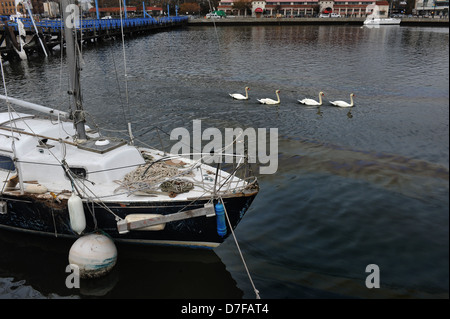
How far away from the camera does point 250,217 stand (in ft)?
46.7

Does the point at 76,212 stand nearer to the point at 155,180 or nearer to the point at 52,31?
the point at 155,180

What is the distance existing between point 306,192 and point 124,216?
813 centimetres

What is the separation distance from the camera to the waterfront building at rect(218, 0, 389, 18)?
12381cm

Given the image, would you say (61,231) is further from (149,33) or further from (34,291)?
(149,33)

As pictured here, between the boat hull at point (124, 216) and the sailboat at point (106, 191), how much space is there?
1.2 inches

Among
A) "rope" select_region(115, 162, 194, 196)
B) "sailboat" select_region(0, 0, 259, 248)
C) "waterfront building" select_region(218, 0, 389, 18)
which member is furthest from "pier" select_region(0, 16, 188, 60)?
"waterfront building" select_region(218, 0, 389, 18)

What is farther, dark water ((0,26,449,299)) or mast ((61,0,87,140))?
mast ((61,0,87,140))

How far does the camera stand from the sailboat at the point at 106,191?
35.8 feet

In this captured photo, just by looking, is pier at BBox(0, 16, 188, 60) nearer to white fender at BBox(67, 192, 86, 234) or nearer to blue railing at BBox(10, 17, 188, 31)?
blue railing at BBox(10, 17, 188, 31)

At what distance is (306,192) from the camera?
15.9 m

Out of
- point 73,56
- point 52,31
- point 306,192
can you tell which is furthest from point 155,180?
point 52,31

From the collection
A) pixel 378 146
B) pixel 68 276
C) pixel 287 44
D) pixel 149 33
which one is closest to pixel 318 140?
pixel 378 146

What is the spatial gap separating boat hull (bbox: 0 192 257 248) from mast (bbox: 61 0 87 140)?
2.88 metres
